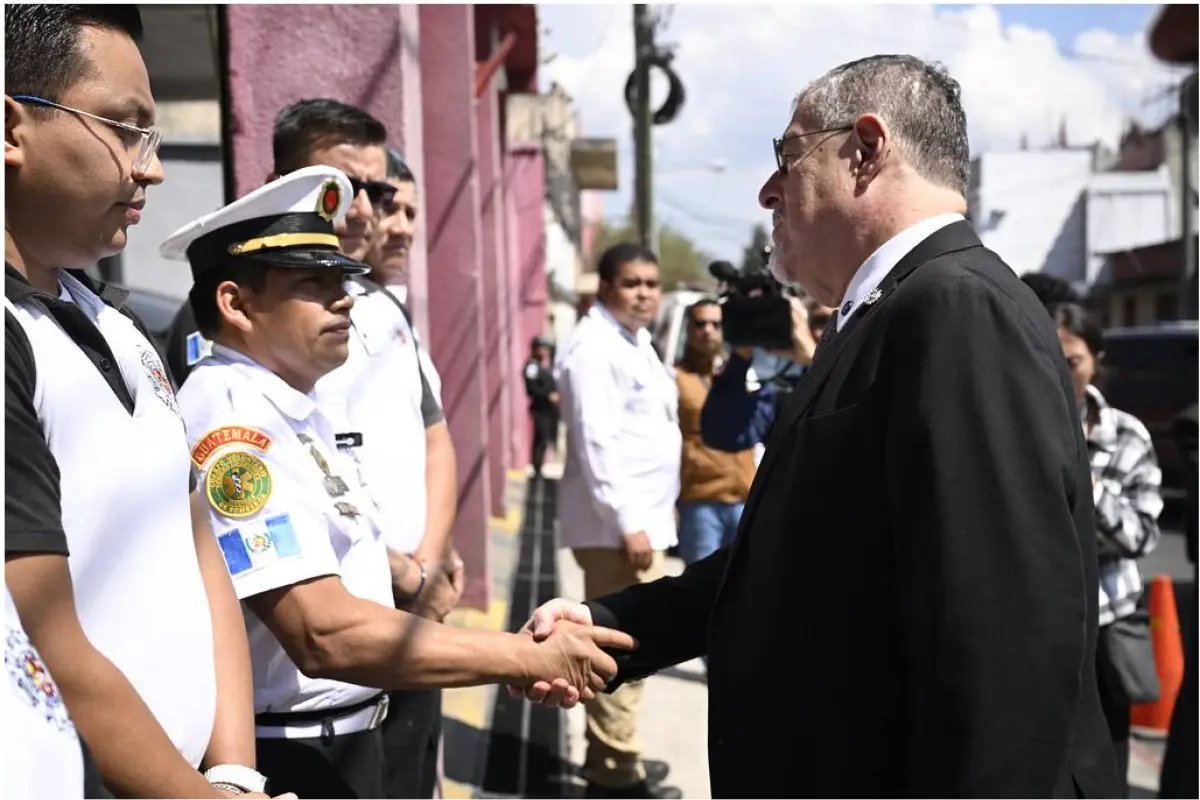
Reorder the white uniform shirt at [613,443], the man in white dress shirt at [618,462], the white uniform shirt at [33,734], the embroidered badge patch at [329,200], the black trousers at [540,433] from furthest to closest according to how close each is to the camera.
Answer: the black trousers at [540,433]
the white uniform shirt at [613,443]
the man in white dress shirt at [618,462]
the embroidered badge patch at [329,200]
the white uniform shirt at [33,734]

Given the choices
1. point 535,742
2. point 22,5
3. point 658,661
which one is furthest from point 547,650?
point 535,742

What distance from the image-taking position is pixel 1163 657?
6.04 meters

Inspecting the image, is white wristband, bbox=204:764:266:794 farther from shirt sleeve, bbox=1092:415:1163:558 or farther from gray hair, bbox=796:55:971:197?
shirt sleeve, bbox=1092:415:1163:558

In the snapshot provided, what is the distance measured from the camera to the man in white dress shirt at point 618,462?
485cm

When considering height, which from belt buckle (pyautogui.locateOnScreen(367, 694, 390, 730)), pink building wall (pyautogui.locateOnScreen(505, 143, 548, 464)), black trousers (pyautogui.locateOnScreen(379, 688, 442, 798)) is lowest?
black trousers (pyautogui.locateOnScreen(379, 688, 442, 798))

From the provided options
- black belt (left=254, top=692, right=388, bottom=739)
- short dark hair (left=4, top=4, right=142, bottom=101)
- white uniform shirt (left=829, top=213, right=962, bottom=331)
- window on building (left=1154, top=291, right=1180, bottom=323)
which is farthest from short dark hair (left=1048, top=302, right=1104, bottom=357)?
window on building (left=1154, top=291, right=1180, bottom=323)

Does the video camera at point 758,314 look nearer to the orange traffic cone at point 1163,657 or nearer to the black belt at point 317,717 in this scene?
the orange traffic cone at point 1163,657

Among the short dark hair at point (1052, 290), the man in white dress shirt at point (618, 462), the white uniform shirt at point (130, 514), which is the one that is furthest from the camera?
the man in white dress shirt at point (618, 462)

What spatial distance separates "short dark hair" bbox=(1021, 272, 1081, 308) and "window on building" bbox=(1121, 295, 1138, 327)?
3962 cm

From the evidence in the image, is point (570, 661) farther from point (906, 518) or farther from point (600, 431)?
point (600, 431)

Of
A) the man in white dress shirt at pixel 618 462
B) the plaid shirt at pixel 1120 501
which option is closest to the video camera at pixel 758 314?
the man in white dress shirt at pixel 618 462

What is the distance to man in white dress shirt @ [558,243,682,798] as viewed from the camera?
15.9 ft

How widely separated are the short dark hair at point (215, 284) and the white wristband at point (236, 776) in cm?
97

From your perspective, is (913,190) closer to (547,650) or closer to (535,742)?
Result: (547,650)
